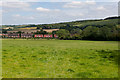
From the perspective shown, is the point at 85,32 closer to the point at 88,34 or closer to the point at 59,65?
the point at 88,34

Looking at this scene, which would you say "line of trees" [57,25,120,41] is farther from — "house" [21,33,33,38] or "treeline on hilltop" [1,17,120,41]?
"house" [21,33,33,38]

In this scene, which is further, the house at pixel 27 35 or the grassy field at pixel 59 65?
the house at pixel 27 35

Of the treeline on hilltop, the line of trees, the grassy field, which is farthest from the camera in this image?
the line of trees

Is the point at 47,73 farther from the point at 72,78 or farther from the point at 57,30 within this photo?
the point at 57,30

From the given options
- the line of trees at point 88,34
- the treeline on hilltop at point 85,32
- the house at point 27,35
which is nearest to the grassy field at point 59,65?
the treeline on hilltop at point 85,32

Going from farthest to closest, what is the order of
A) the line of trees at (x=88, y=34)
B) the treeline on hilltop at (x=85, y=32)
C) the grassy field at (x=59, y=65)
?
the line of trees at (x=88, y=34) → the treeline on hilltop at (x=85, y=32) → the grassy field at (x=59, y=65)

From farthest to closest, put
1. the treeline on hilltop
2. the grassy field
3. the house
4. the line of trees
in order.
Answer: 1. the house
2. the line of trees
3. the treeline on hilltop
4. the grassy field

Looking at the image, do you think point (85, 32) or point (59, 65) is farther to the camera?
point (85, 32)

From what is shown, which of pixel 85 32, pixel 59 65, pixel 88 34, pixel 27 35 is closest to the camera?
pixel 59 65

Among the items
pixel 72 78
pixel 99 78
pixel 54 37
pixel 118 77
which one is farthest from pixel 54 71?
pixel 54 37

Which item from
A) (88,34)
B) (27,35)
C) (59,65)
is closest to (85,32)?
(88,34)

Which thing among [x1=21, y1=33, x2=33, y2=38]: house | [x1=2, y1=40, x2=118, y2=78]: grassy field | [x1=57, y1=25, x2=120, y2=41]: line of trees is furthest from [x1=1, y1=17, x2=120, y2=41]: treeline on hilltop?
[x1=2, y1=40, x2=118, y2=78]: grassy field

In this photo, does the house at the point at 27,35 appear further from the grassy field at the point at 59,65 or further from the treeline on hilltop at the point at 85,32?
the grassy field at the point at 59,65

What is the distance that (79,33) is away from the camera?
73.8 meters
